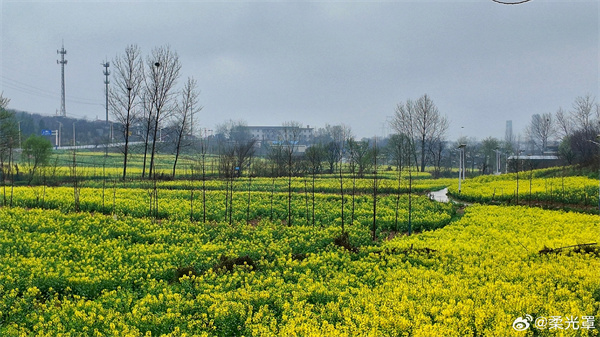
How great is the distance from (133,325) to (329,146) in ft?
161

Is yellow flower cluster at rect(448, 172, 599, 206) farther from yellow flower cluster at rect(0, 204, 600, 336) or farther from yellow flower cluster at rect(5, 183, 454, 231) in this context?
yellow flower cluster at rect(0, 204, 600, 336)

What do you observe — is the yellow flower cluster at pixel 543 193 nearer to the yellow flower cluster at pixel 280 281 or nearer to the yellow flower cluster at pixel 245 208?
the yellow flower cluster at pixel 245 208

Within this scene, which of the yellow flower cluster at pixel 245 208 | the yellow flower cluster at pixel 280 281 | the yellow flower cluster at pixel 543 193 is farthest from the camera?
the yellow flower cluster at pixel 543 193

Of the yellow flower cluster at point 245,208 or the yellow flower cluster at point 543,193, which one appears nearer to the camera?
the yellow flower cluster at point 245,208

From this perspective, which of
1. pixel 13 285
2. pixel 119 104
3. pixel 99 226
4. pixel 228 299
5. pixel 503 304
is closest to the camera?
pixel 503 304

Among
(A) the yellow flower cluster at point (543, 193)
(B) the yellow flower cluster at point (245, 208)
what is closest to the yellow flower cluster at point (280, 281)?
(B) the yellow flower cluster at point (245, 208)

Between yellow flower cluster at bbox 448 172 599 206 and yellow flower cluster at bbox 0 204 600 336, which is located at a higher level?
yellow flower cluster at bbox 448 172 599 206

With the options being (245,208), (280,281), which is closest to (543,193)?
(245,208)

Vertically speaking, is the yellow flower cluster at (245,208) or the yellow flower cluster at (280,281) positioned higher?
the yellow flower cluster at (245,208)

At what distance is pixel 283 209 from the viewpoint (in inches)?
682

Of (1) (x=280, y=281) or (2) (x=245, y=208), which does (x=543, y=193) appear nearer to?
(2) (x=245, y=208)

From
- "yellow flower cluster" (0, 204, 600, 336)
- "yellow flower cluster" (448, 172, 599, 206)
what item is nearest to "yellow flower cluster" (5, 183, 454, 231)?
"yellow flower cluster" (0, 204, 600, 336)

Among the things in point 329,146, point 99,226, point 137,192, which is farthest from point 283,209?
point 329,146

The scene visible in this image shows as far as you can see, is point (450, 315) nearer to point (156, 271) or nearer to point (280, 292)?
point (280, 292)
